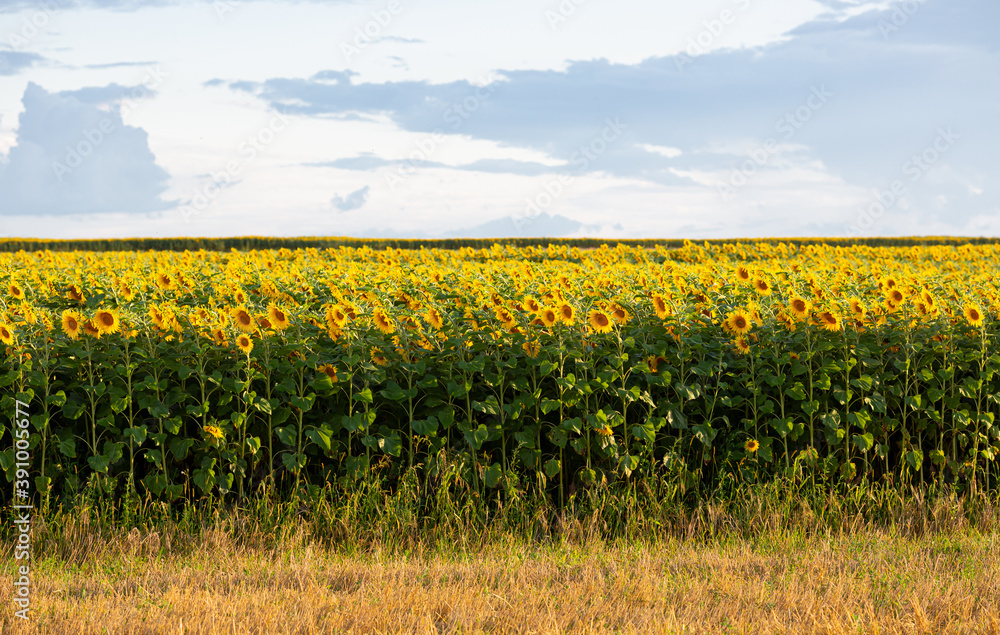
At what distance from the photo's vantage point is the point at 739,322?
233 inches

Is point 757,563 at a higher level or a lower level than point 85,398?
lower

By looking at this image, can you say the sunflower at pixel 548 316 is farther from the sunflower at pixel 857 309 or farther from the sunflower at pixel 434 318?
the sunflower at pixel 857 309

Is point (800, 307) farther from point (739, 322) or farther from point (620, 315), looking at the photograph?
point (620, 315)

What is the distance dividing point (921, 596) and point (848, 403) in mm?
1866

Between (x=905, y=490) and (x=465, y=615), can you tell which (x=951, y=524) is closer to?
(x=905, y=490)

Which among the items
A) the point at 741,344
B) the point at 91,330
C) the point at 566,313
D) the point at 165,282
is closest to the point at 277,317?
the point at 91,330

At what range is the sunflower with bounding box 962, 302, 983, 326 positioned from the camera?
20.1ft

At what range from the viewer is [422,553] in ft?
16.6

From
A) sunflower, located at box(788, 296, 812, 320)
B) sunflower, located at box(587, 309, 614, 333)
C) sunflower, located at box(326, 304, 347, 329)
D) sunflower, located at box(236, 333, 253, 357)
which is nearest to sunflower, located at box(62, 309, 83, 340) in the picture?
sunflower, located at box(236, 333, 253, 357)

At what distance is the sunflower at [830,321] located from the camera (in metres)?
5.89

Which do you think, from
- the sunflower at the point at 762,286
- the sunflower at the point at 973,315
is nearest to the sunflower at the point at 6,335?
the sunflower at the point at 762,286

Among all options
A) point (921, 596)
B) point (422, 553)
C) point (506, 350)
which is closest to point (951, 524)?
point (921, 596)

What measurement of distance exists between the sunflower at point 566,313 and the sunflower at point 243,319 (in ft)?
7.21

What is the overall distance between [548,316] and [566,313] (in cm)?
18
